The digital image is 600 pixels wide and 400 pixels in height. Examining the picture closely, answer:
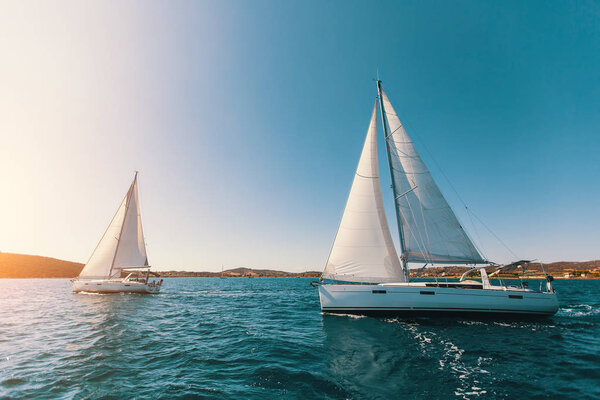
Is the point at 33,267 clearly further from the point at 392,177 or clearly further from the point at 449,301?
the point at 449,301

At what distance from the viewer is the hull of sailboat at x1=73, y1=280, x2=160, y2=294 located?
29.2 metres

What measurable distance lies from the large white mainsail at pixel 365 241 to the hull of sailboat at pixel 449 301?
112 cm

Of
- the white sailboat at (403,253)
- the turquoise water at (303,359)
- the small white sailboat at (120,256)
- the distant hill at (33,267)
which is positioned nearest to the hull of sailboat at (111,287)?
the small white sailboat at (120,256)

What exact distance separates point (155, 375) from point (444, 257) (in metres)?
16.2

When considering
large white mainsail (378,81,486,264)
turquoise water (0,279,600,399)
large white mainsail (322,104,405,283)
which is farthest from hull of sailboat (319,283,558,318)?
large white mainsail (378,81,486,264)

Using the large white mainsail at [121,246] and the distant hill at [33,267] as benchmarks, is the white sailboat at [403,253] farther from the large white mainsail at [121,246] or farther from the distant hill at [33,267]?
the distant hill at [33,267]

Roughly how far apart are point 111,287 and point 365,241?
3250 centimetres

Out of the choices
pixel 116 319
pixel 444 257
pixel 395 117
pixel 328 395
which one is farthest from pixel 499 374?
pixel 116 319

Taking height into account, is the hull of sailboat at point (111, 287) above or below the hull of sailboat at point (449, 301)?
below

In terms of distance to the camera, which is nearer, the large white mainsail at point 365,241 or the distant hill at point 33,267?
the large white mainsail at point 365,241

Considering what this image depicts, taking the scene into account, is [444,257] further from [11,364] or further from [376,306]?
[11,364]

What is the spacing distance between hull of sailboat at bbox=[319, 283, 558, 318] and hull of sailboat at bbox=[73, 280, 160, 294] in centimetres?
2855

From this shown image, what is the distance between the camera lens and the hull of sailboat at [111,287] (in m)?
29.2

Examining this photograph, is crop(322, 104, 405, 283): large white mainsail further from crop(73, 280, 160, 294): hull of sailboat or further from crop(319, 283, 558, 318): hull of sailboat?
crop(73, 280, 160, 294): hull of sailboat
